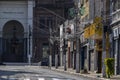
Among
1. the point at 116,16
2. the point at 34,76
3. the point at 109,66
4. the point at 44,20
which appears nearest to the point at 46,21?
the point at 44,20

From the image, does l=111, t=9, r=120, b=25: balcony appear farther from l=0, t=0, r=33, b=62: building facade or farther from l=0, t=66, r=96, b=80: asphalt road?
l=0, t=0, r=33, b=62: building facade

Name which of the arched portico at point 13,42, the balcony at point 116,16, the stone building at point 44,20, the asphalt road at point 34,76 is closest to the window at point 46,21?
the stone building at point 44,20

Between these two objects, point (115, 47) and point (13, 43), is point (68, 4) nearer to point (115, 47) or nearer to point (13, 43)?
point (13, 43)

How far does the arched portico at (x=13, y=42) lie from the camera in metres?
120

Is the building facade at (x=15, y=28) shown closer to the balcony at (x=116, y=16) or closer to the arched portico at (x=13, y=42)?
the arched portico at (x=13, y=42)

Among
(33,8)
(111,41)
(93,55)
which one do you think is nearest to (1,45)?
(33,8)

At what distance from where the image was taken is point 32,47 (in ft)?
384

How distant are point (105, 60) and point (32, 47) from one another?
3054 inches

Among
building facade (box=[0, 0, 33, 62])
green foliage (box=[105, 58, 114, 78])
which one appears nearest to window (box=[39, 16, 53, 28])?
building facade (box=[0, 0, 33, 62])

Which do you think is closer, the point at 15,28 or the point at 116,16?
the point at 116,16

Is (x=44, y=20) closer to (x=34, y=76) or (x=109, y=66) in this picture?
(x=34, y=76)

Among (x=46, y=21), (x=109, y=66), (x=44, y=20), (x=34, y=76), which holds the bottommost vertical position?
(x=34, y=76)

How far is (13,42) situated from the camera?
121 meters

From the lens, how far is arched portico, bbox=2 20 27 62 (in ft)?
392
